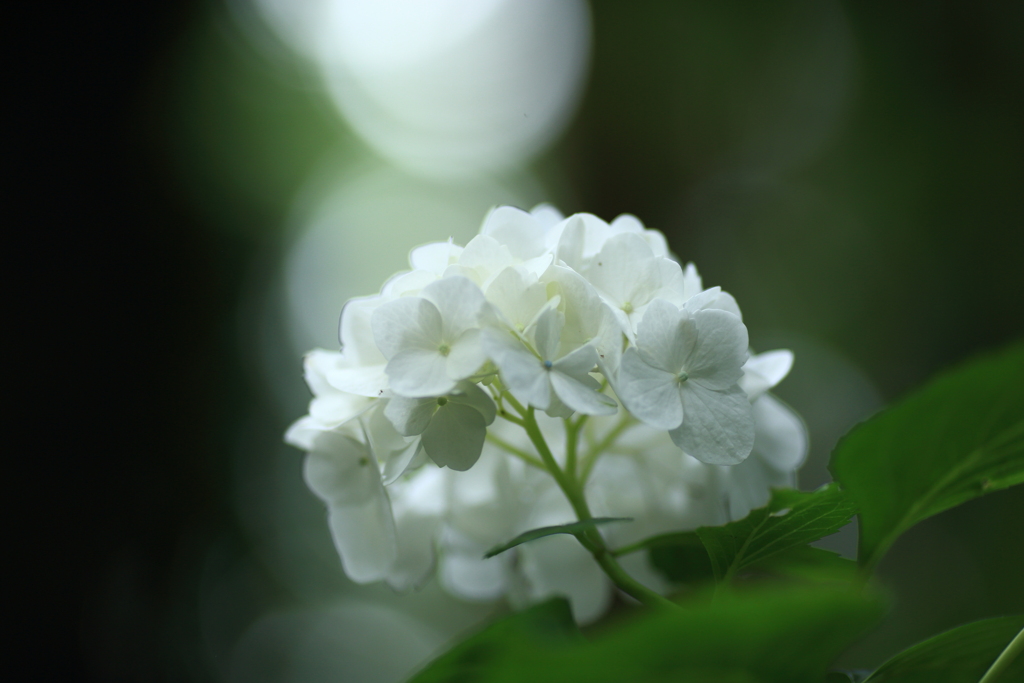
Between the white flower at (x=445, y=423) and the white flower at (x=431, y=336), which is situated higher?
the white flower at (x=431, y=336)

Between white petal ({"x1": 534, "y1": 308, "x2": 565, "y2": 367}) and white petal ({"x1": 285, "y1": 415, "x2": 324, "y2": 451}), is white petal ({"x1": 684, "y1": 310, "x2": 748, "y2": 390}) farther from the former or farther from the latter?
white petal ({"x1": 285, "y1": 415, "x2": 324, "y2": 451})

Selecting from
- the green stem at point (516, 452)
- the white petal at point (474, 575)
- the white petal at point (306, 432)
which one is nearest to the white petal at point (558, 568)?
the white petal at point (474, 575)

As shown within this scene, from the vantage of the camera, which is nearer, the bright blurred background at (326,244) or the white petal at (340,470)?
the white petal at (340,470)

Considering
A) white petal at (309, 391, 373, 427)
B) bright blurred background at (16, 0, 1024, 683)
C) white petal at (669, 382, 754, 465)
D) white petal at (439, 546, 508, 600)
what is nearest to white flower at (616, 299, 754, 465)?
white petal at (669, 382, 754, 465)

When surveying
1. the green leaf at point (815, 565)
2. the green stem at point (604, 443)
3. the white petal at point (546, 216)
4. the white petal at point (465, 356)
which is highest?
the white petal at point (546, 216)

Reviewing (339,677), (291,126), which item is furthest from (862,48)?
(339,677)

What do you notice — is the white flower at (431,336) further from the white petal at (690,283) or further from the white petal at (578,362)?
the white petal at (690,283)
